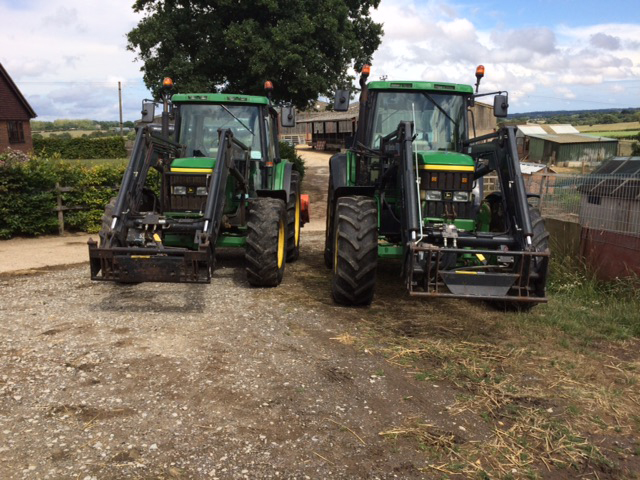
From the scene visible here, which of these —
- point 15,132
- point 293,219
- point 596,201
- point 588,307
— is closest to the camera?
point 588,307

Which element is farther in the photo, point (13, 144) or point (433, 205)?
point (13, 144)

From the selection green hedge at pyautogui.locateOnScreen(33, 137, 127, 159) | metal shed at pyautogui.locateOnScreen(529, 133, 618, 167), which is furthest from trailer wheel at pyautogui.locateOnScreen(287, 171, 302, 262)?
metal shed at pyautogui.locateOnScreen(529, 133, 618, 167)

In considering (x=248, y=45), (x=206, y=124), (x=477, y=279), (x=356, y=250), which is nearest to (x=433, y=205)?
(x=356, y=250)

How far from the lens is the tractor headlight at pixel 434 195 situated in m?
6.19

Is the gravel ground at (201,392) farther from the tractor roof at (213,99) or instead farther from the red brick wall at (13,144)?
the red brick wall at (13,144)

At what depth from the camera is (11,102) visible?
29.4m

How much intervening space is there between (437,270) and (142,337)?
2932mm

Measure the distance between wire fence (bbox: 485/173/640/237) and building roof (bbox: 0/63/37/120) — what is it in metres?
29.2

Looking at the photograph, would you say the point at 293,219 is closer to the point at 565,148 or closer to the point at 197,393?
the point at 197,393

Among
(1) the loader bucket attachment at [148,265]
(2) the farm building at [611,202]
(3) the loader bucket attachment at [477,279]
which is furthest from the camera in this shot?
(2) the farm building at [611,202]

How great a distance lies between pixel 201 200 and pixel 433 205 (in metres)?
3.08

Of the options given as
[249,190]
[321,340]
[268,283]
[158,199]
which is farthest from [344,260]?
[158,199]

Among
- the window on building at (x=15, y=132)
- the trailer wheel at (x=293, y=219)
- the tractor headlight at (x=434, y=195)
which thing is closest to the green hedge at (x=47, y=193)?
the trailer wheel at (x=293, y=219)

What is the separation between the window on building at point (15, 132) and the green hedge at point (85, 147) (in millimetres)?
7349
